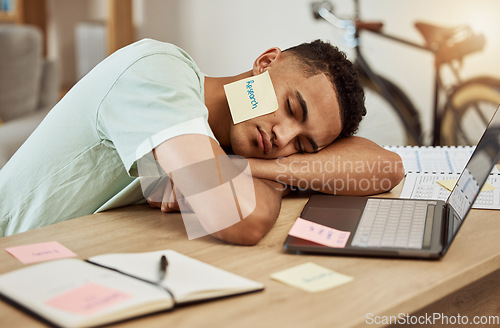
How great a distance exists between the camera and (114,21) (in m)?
4.31

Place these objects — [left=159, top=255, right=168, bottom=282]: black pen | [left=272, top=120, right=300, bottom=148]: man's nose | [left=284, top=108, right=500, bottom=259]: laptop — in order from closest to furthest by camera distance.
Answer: [left=159, top=255, right=168, bottom=282]: black pen → [left=284, top=108, right=500, bottom=259]: laptop → [left=272, top=120, right=300, bottom=148]: man's nose

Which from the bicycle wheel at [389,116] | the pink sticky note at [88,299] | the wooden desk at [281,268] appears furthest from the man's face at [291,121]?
the bicycle wheel at [389,116]

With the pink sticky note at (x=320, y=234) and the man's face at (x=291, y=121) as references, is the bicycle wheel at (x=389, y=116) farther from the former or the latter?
the pink sticky note at (x=320, y=234)

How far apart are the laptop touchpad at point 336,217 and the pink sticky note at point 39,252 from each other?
1.45 ft

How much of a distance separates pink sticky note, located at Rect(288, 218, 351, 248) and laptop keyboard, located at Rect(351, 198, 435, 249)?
22 millimetres

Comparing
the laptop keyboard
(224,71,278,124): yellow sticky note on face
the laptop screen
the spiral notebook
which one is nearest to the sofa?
(224,71,278,124): yellow sticky note on face

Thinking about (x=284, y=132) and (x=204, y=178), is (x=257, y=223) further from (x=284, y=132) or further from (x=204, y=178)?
(x=284, y=132)

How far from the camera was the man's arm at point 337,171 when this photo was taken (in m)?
1.30

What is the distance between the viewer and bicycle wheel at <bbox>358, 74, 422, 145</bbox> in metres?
3.20

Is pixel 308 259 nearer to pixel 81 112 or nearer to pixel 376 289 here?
pixel 376 289

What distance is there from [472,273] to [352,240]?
0.19m

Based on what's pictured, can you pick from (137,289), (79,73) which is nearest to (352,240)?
(137,289)

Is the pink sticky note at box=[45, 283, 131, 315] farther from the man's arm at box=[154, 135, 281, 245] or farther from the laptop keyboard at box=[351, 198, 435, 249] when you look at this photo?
the laptop keyboard at box=[351, 198, 435, 249]

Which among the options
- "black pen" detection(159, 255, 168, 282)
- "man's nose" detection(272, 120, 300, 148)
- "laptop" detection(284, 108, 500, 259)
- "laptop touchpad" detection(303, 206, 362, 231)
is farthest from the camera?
"man's nose" detection(272, 120, 300, 148)
